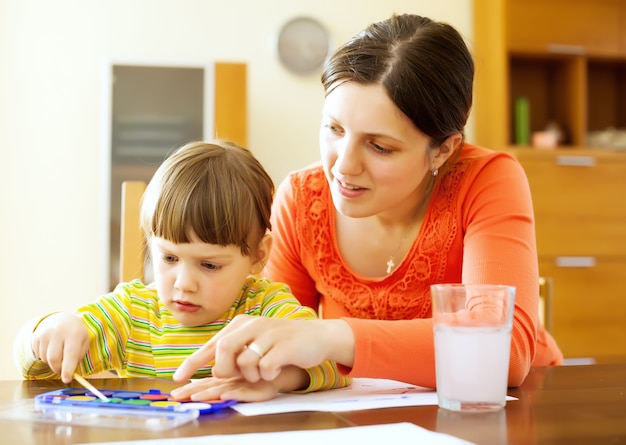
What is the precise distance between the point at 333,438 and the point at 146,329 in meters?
0.54

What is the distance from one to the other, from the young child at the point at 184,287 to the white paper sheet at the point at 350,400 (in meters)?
0.06

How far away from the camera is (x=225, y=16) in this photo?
384cm

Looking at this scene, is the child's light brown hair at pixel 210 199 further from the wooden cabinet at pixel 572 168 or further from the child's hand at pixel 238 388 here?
the wooden cabinet at pixel 572 168

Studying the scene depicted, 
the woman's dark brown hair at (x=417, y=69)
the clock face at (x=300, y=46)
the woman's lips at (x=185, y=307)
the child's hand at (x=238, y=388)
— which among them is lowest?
the child's hand at (x=238, y=388)

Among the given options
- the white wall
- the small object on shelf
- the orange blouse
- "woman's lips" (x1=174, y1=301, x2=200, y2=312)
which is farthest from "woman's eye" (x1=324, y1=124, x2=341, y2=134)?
the small object on shelf

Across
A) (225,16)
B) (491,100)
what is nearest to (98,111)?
(225,16)

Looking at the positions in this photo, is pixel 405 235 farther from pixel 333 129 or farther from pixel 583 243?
pixel 583 243

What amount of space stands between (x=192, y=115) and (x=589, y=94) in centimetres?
223

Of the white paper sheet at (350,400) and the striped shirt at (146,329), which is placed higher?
the striped shirt at (146,329)

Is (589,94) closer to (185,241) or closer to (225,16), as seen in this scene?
(225,16)

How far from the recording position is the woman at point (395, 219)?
104cm

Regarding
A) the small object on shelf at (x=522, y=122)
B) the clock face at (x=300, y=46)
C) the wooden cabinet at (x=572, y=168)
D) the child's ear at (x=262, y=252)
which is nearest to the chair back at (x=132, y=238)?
the child's ear at (x=262, y=252)

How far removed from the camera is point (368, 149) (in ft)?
4.30

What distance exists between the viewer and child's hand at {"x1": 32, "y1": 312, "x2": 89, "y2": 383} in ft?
3.43
